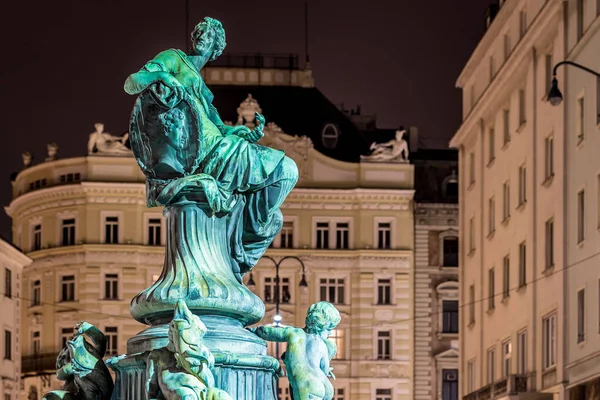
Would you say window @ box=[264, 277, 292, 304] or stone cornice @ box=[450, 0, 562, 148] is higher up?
stone cornice @ box=[450, 0, 562, 148]

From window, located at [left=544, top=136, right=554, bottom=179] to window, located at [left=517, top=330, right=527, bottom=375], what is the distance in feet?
17.2

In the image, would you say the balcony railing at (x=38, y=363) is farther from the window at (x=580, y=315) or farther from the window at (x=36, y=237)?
the window at (x=580, y=315)

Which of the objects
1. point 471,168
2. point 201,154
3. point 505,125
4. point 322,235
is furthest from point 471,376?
point 201,154

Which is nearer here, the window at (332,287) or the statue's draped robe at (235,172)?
the statue's draped robe at (235,172)

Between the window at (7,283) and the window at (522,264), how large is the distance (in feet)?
80.2

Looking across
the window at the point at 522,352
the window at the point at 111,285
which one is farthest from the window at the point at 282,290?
the window at the point at 522,352

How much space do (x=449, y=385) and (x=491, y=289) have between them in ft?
79.1

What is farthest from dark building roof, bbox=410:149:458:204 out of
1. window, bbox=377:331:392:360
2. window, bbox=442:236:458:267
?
window, bbox=377:331:392:360

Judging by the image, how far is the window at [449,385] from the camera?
249 feet

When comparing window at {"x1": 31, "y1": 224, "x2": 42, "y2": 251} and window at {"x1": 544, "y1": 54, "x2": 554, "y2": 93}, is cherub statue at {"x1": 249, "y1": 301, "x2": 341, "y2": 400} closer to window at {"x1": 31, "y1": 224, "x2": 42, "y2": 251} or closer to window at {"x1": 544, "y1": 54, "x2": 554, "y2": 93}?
window at {"x1": 544, "y1": 54, "x2": 554, "y2": 93}

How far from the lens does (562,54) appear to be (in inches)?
1686

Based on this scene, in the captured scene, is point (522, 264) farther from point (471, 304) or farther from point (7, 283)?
point (7, 283)

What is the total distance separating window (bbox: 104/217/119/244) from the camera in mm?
74625

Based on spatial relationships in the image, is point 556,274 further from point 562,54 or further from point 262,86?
point 262,86
